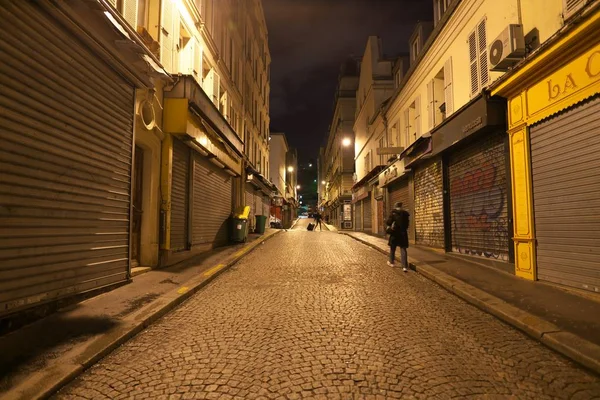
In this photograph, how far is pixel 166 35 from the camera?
916 centimetres

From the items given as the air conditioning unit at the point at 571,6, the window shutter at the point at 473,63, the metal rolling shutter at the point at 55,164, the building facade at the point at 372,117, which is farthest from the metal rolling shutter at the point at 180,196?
the building facade at the point at 372,117

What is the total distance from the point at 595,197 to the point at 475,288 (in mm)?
2434

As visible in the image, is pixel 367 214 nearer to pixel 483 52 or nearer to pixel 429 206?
pixel 429 206

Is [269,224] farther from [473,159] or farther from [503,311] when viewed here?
[503,311]

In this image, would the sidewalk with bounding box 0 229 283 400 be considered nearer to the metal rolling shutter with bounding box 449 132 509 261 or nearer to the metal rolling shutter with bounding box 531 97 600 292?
the metal rolling shutter with bounding box 531 97 600 292

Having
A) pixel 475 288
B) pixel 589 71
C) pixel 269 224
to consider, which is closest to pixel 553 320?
pixel 475 288

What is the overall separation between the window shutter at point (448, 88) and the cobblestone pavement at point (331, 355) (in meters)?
7.62

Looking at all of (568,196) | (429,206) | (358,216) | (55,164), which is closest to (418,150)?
(429,206)

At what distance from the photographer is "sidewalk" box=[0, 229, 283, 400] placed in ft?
9.83

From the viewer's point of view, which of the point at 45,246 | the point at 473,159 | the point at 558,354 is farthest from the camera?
the point at 473,159

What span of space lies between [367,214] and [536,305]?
22353mm

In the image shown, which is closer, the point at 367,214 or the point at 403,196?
the point at 403,196

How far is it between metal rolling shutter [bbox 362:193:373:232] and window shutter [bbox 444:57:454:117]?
14.3 meters

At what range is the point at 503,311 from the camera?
199 inches
